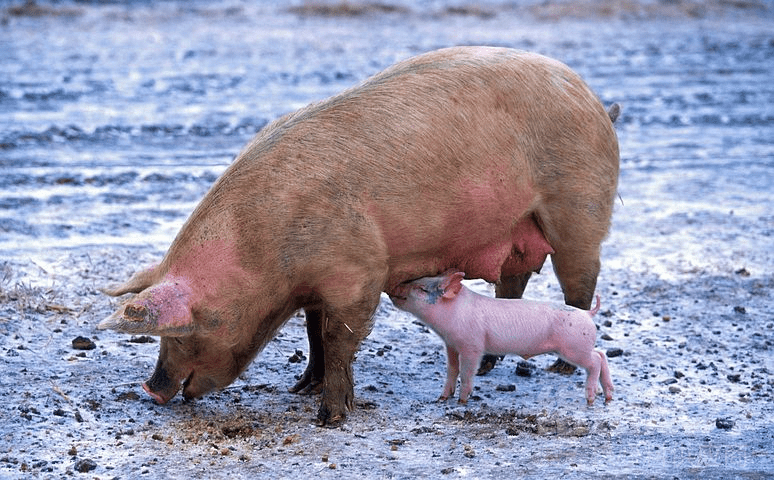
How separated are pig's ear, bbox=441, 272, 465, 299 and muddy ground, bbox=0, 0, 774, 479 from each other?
0.57 meters

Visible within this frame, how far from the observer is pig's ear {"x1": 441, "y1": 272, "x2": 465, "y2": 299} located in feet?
17.4

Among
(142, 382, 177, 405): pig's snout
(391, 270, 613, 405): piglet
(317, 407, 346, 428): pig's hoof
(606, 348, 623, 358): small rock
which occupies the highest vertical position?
(391, 270, 613, 405): piglet

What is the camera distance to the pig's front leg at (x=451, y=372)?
5.57 m

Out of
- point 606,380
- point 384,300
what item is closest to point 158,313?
point 606,380

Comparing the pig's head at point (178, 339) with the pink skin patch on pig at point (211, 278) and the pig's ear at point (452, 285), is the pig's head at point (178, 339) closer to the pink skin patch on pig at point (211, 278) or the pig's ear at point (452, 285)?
the pink skin patch on pig at point (211, 278)

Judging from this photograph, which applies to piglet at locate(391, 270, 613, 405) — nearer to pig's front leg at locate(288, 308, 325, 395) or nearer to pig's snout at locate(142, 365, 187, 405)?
pig's front leg at locate(288, 308, 325, 395)

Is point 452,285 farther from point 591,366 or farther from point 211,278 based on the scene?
point 211,278

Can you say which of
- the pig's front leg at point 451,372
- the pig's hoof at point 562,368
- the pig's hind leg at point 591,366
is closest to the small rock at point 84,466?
the pig's front leg at point 451,372

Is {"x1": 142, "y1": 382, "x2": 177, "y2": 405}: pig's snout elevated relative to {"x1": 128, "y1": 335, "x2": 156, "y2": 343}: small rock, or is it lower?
elevated

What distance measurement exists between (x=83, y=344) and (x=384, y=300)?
2019mm

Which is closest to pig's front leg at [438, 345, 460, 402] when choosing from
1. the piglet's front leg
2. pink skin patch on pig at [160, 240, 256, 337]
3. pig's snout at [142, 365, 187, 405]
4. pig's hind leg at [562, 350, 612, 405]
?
the piglet's front leg

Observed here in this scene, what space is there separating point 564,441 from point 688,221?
419 centimetres

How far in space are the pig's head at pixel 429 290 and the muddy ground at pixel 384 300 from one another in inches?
20.2

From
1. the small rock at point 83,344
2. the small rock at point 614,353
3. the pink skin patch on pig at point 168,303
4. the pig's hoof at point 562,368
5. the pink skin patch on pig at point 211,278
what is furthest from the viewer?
the small rock at point 614,353
